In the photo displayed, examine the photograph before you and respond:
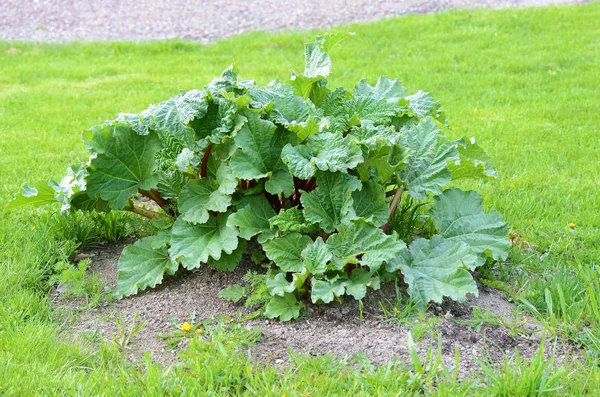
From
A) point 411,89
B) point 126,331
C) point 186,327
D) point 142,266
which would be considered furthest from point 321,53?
point 411,89

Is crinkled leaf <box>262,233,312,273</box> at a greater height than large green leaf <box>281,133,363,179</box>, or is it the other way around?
large green leaf <box>281,133,363,179</box>

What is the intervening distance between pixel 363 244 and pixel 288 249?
344mm

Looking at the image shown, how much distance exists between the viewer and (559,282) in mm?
3191

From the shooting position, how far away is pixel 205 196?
3.32 meters

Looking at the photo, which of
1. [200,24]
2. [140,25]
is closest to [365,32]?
[200,24]

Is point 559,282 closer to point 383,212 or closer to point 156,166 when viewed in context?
point 383,212

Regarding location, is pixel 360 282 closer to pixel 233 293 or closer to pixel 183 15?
pixel 233 293

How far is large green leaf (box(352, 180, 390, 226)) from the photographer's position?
318 cm

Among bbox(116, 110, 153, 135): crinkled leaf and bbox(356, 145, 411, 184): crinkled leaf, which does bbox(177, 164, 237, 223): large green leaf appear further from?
bbox(356, 145, 411, 184): crinkled leaf

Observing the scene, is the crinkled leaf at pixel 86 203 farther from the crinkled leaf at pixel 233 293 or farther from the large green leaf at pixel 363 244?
the large green leaf at pixel 363 244

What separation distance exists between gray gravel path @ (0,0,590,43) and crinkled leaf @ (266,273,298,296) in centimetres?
779


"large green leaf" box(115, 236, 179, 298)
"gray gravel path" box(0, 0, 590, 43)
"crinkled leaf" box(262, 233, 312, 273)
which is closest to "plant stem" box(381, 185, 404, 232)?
"crinkled leaf" box(262, 233, 312, 273)

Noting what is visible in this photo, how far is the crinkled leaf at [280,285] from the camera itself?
9.70 ft

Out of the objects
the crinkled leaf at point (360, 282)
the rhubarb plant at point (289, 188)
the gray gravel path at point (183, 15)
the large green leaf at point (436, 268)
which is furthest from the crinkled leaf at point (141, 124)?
the gray gravel path at point (183, 15)
